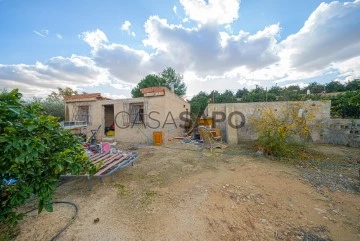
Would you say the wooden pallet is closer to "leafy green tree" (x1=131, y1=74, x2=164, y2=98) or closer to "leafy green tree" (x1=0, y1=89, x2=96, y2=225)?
"leafy green tree" (x1=0, y1=89, x2=96, y2=225)

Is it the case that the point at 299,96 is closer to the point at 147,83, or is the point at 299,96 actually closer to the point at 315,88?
the point at 315,88

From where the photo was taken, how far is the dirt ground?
98.6 inches

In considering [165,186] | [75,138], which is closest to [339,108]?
[165,186]

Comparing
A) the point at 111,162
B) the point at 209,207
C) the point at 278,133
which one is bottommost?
the point at 209,207

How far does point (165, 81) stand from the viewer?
25.8m

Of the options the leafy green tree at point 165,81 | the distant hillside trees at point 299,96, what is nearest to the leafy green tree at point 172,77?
the leafy green tree at point 165,81

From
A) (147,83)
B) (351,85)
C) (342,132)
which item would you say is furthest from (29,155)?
(351,85)

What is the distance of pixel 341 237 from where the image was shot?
A: 2.42 metres

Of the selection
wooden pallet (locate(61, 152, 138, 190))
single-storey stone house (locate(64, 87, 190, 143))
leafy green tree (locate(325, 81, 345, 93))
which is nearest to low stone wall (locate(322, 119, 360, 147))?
single-storey stone house (locate(64, 87, 190, 143))

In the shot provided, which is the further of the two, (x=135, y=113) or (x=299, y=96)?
(x=299, y=96)

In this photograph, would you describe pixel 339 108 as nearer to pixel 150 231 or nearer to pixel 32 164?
pixel 150 231

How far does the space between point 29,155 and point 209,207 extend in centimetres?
285

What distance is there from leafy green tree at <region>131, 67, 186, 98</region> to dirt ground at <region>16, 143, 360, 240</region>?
789 inches

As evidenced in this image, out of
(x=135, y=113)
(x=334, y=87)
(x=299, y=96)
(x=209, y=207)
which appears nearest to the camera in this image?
(x=209, y=207)
